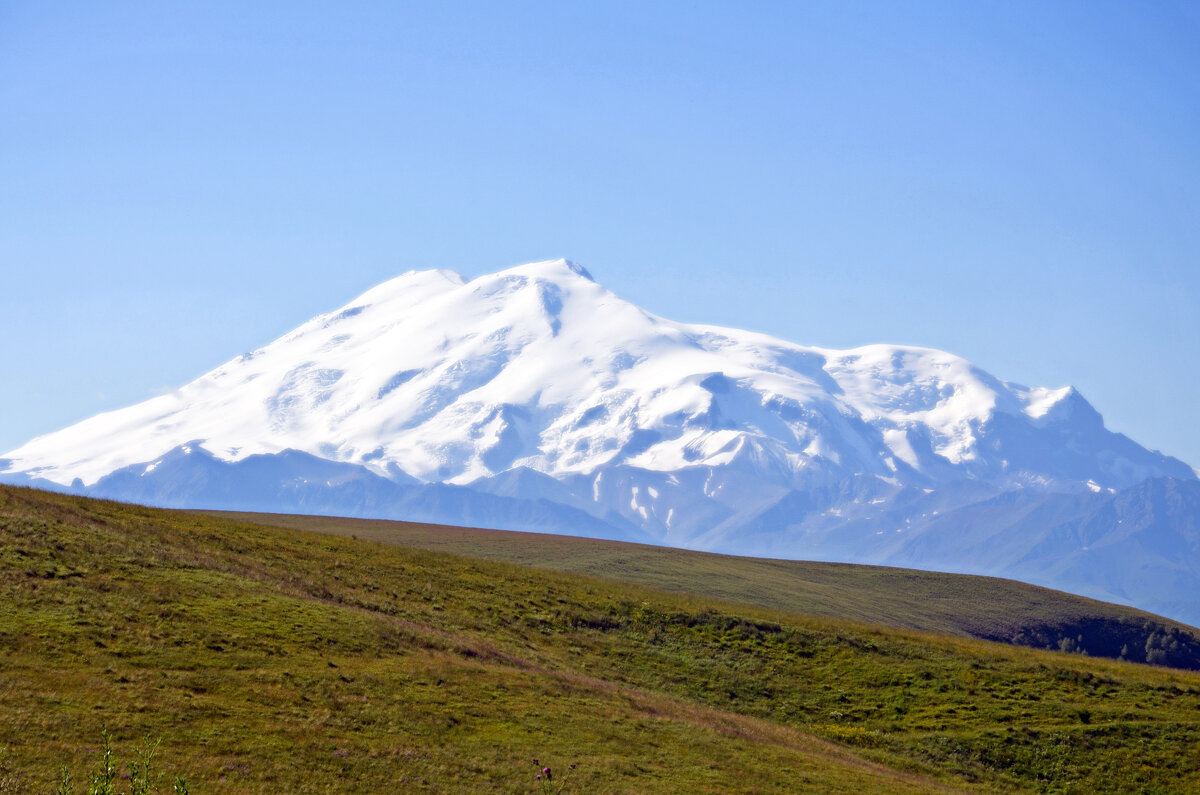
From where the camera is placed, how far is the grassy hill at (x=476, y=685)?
2795 centimetres

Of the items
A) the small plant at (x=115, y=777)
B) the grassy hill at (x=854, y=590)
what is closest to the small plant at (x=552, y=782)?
the small plant at (x=115, y=777)

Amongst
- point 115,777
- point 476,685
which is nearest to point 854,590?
point 476,685

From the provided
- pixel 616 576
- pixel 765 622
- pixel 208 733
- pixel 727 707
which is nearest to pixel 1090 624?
pixel 616 576

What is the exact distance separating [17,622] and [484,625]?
22336mm

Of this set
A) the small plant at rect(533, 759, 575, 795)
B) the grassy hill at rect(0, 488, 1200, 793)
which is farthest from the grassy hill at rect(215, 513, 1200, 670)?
the small plant at rect(533, 759, 575, 795)

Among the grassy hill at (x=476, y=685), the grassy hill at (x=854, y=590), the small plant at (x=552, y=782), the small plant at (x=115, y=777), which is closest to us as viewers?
the small plant at (x=115, y=777)

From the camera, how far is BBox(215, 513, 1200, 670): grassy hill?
286ft

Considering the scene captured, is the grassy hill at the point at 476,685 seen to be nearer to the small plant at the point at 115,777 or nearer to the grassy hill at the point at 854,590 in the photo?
the small plant at the point at 115,777

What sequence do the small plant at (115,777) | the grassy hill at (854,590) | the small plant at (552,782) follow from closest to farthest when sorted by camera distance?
the small plant at (115,777) → the small plant at (552,782) → the grassy hill at (854,590)

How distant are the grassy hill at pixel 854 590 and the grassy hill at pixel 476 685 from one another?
74.3ft

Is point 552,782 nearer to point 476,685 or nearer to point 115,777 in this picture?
point 476,685

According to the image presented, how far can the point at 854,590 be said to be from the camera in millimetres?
102188

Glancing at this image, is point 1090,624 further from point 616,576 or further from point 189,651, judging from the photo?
point 189,651

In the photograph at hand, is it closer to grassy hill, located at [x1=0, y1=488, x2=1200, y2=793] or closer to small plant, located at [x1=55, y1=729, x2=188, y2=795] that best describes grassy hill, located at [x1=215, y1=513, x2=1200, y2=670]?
grassy hill, located at [x1=0, y1=488, x2=1200, y2=793]
